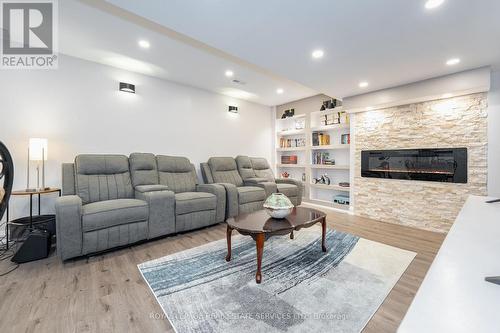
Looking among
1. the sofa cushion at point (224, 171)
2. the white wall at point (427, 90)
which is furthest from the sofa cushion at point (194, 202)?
the white wall at point (427, 90)

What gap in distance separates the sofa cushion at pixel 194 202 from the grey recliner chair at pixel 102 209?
0.17 m

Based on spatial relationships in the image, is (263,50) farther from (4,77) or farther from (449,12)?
(4,77)

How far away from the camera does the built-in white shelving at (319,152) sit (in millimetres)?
4504

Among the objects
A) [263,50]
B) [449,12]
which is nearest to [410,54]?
[449,12]

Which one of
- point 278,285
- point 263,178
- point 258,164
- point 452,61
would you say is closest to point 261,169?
point 258,164

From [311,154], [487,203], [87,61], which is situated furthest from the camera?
[311,154]

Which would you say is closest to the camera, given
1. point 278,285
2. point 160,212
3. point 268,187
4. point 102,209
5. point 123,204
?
point 278,285

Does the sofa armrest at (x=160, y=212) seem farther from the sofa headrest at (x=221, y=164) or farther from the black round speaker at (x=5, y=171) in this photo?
the black round speaker at (x=5, y=171)

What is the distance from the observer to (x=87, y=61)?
10.4 ft

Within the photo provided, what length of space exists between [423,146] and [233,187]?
2.98 metres

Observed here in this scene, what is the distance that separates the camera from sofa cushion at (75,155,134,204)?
273 cm

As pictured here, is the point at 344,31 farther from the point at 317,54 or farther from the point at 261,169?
the point at 261,169

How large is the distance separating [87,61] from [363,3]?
3.55 m
